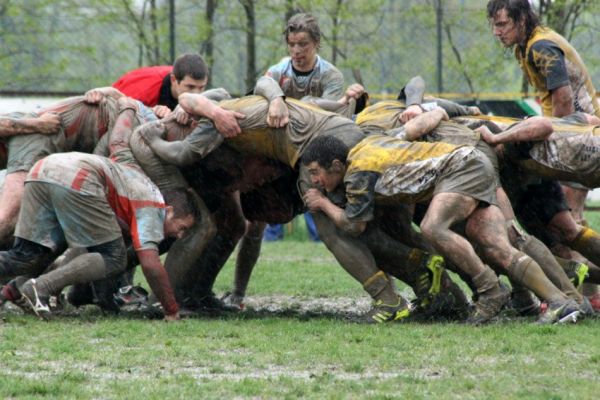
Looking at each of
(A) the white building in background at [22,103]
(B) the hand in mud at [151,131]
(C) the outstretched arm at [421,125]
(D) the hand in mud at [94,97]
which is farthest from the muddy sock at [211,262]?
(A) the white building in background at [22,103]

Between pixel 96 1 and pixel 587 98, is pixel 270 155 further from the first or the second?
pixel 96 1

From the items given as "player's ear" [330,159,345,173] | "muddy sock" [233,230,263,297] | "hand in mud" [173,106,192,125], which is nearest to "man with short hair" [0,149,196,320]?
"hand in mud" [173,106,192,125]

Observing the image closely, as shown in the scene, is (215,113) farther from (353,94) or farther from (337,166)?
(353,94)

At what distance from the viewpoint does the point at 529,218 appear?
32.3 ft

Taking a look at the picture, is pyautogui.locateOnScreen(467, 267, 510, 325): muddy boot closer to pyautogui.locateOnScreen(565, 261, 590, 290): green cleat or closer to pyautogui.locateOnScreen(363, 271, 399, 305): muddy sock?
pyautogui.locateOnScreen(363, 271, 399, 305): muddy sock

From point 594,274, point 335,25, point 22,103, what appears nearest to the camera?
point 594,274

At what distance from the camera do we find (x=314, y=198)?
895 cm

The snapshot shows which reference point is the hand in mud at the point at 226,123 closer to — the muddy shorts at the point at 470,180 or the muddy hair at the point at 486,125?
the muddy shorts at the point at 470,180

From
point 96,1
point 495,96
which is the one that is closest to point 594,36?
point 495,96

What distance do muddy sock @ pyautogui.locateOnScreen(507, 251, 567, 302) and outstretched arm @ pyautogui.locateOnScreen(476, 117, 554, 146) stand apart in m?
0.88

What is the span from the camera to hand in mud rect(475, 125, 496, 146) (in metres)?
8.99

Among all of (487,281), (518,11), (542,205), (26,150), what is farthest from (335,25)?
(487,281)

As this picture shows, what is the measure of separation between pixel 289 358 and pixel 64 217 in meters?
2.54

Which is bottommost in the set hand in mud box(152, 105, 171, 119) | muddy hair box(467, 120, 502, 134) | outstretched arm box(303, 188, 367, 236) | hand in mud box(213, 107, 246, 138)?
outstretched arm box(303, 188, 367, 236)
